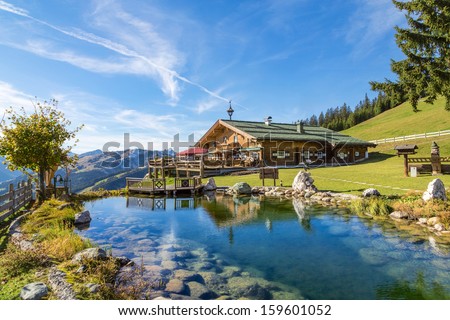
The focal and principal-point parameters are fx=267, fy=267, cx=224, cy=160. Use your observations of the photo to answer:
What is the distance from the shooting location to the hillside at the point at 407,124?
199 feet

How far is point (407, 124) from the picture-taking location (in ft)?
224

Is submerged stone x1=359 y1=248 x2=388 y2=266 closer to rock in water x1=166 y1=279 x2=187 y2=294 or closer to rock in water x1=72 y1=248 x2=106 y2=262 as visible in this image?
rock in water x1=166 y1=279 x2=187 y2=294

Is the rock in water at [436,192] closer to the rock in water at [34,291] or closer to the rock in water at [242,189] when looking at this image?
the rock in water at [242,189]

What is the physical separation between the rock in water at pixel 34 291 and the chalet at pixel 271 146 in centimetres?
3083

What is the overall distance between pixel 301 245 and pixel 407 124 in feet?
243

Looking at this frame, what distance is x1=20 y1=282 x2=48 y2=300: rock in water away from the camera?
5187mm

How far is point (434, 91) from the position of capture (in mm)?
15977

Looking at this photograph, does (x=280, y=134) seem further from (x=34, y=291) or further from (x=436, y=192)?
(x=34, y=291)

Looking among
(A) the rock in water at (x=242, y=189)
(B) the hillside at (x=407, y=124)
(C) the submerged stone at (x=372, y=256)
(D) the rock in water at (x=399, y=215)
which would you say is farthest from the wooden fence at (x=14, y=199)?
(B) the hillside at (x=407, y=124)

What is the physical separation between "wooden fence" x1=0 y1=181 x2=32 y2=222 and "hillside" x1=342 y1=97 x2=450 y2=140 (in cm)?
6835

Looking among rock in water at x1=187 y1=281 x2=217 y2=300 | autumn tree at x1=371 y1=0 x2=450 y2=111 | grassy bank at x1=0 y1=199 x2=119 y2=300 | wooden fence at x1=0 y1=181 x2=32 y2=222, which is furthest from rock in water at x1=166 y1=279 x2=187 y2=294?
autumn tree at x1=371 y1=0 x2=450 y2=111
